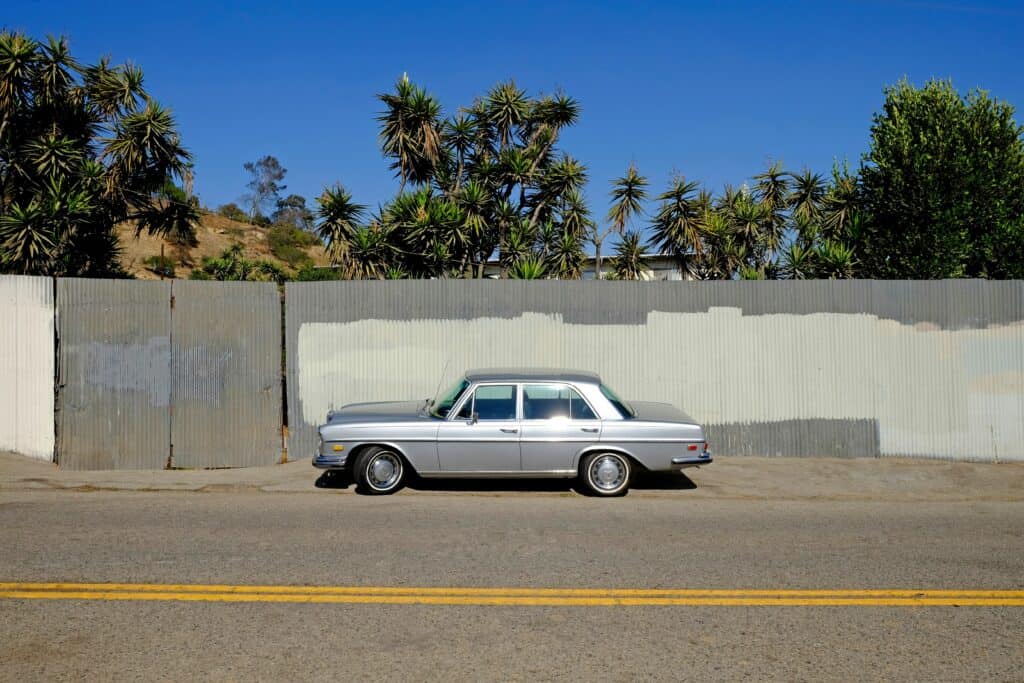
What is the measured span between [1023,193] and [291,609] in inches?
853

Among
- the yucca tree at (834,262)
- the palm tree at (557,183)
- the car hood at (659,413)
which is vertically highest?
the palm tree at (557,183)

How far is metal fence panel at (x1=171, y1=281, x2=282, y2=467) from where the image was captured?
11.7 m

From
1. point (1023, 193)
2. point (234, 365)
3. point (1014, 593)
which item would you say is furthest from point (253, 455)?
point (1023, 193)

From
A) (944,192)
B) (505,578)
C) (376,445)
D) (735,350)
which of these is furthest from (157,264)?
(505,578)

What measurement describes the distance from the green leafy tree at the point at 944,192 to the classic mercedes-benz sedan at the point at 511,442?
1506 centimetres

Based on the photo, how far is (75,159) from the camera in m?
19.0

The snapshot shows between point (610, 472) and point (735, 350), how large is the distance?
396 centimetres

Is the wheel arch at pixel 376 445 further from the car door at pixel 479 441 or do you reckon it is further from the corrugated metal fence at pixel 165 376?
the corrugated metal fence at pixel 165 376

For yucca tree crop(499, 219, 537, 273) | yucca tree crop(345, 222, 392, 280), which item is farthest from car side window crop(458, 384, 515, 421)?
yucca tree crop(499, 219, 537, 273)

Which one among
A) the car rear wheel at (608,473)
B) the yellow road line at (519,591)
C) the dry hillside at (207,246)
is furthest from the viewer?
the dry hillside at (207,246)

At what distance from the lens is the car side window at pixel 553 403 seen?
30.7 feet

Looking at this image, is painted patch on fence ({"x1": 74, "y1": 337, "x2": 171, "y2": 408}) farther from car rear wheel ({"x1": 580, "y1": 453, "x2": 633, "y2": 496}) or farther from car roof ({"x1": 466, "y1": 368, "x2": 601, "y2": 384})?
car rear wheel ({"x1": 580, "y1": 453, "x2": 633, "y2": 496})

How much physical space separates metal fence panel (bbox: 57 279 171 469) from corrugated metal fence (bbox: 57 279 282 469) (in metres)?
0.01

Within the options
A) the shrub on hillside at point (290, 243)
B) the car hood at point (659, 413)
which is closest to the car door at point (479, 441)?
the car hood at point (659, 413)
